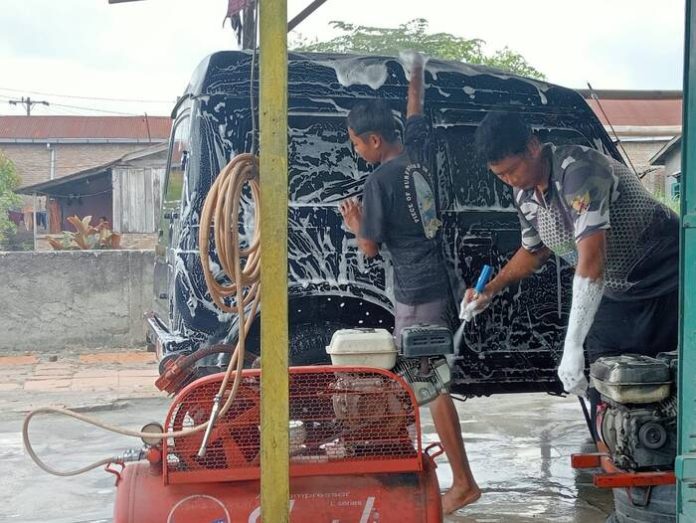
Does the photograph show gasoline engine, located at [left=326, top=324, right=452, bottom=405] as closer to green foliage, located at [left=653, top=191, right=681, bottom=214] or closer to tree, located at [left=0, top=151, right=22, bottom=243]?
green foliage, located at [left=653, top=191, right=681, bottom=214]

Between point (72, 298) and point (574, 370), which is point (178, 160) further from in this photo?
point (72, 298)

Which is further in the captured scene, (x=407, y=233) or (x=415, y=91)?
(x=415, y=91)

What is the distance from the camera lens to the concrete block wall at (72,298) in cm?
955

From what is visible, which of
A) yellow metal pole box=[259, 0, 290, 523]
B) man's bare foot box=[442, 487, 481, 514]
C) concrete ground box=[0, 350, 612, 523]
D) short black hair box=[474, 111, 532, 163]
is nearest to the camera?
yellow metal pole box=[259, 0, 290, 523]

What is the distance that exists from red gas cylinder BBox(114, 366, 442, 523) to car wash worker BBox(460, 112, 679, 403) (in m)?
0.81

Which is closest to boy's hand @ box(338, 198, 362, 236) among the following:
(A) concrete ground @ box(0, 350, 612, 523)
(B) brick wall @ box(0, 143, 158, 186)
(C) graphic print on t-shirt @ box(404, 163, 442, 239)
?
(C) graphic print on t-shirt @ box(404, 163, 442, 239)

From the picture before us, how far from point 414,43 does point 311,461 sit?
553 inches

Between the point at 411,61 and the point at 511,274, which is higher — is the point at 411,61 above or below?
above

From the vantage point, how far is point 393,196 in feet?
14.8

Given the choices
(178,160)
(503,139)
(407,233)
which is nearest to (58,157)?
(178,160)

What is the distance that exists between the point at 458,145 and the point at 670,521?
2489mm

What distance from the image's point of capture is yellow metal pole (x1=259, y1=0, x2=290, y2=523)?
2592 mm

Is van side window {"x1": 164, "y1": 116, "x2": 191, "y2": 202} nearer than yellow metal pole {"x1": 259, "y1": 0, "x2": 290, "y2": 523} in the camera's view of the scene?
No

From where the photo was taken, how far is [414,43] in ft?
53.5
